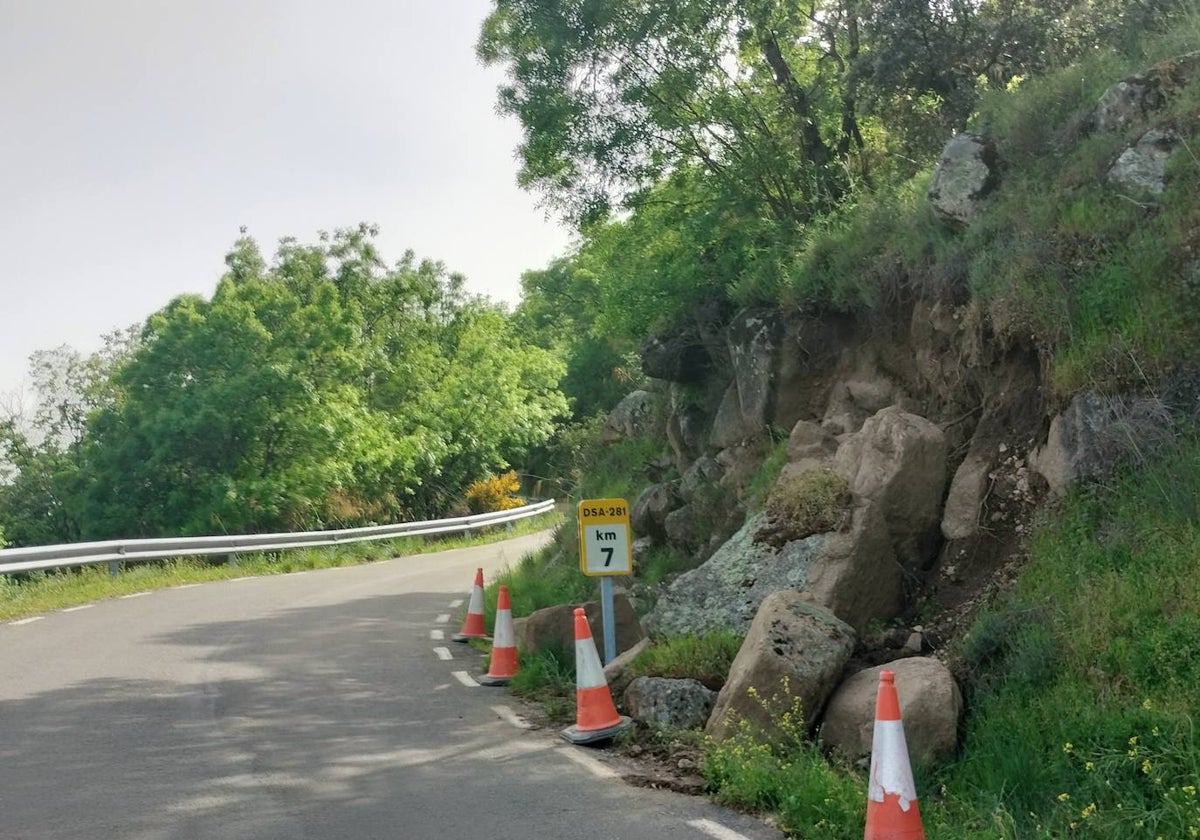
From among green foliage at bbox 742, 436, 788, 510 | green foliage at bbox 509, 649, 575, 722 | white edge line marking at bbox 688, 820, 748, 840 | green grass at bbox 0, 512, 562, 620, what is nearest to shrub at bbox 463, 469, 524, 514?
green grass at bbox 0, 512, 562, 620

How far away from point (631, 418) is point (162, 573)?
9421 millimetres

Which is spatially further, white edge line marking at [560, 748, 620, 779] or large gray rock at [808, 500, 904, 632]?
large gray rock at [808, 500, 904, 632]

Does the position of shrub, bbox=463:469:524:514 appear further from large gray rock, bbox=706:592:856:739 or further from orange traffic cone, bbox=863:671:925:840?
orange traffic cone, bbox=863:671:925:840

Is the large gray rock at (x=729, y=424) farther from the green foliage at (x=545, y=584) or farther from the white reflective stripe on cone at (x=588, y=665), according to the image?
the white reflective stripe on cone at (x=588, y=665)

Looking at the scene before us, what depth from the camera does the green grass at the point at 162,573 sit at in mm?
17234

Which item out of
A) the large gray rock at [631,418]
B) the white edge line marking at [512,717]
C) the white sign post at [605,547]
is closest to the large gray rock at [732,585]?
the white sign post at [605,547]

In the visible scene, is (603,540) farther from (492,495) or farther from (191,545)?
(492,495)

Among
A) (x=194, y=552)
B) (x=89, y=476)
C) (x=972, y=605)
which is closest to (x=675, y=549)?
(x=972, y=605)

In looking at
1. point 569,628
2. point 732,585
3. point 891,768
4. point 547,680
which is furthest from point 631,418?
point 891,768

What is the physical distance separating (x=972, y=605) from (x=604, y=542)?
3.37 meters

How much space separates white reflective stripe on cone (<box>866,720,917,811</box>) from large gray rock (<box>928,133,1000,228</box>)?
746 centimetres

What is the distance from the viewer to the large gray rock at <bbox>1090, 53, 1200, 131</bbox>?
36.1ft

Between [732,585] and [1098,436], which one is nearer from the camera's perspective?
[1098,436]

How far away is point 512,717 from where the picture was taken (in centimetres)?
983
